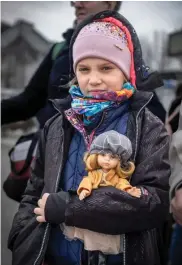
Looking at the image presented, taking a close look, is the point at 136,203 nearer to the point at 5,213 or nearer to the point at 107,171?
the point at 107,171

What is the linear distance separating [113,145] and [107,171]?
10 cm

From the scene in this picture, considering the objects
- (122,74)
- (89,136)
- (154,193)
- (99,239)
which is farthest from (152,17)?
(99,239)

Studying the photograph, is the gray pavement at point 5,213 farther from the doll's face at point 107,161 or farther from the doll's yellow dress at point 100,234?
the doll's face at point 107,161

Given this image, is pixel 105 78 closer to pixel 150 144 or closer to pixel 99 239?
pixel 150 144

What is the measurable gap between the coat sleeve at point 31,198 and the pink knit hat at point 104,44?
44 centimetres

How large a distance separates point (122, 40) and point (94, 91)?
24cm

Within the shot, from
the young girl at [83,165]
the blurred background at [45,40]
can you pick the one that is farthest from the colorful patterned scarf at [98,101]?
the blurred background at [45,40]

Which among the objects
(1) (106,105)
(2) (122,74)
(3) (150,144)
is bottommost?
(3) (150,144)

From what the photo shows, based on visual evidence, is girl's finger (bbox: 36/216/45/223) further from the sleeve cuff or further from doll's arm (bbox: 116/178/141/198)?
doll's arm (bbox: 116/178/141/198)

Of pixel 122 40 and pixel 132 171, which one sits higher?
pixel 122 40

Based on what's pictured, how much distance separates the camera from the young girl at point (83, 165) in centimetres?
146

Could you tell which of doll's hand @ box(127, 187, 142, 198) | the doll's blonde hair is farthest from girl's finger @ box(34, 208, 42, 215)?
doll's hand @ box(127, 187, 142, 198)

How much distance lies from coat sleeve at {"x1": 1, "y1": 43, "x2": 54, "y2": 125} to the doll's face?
3.55ft

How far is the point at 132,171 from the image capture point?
1480mm
